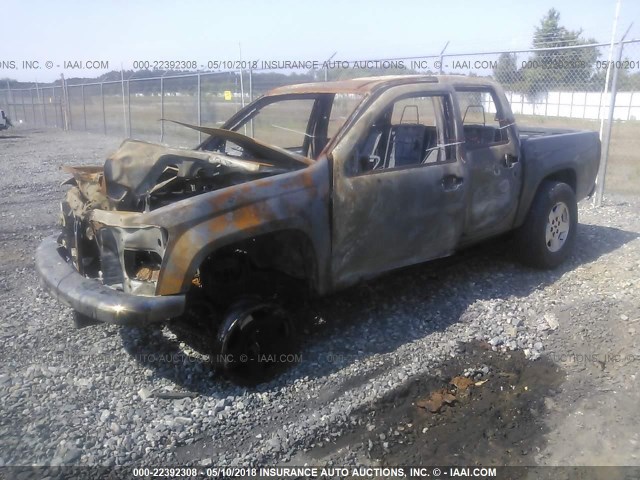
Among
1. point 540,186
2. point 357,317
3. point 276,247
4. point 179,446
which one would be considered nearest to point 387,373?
point 357,317

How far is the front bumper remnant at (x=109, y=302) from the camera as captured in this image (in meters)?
2.95

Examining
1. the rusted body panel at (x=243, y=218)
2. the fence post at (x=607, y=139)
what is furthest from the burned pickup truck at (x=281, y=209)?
the fence post at (x=607, y=139)

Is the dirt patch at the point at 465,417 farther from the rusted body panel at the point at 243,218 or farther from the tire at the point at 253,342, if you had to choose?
the rusted body panel at the point at 243,218

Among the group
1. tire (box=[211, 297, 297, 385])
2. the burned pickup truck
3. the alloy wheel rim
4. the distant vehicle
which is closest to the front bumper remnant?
the burned pickup truck

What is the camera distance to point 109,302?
300cm

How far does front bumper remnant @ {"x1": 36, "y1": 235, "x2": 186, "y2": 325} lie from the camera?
295 cm

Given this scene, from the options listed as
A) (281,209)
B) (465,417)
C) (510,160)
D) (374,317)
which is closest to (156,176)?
(281,209)

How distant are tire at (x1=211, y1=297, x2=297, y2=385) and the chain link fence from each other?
3.74 meters

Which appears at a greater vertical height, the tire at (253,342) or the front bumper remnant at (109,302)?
the front bumper remnant at (109,302)

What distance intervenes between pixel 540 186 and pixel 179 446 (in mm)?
4032

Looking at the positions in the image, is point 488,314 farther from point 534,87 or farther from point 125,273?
point 534,87

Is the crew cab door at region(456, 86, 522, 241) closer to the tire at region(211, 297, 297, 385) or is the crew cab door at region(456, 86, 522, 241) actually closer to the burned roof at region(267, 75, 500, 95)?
the burned roof at region(267, 75, 500, 95)

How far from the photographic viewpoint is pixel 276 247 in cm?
369

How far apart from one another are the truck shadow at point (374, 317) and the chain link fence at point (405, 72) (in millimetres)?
1890
